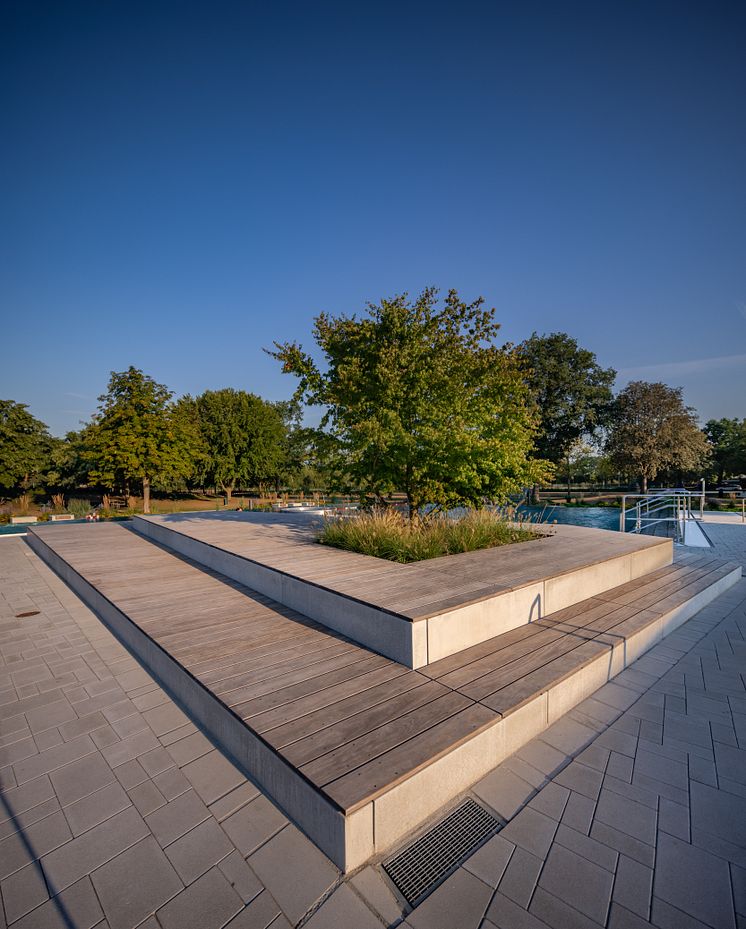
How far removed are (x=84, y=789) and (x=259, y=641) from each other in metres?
1.47

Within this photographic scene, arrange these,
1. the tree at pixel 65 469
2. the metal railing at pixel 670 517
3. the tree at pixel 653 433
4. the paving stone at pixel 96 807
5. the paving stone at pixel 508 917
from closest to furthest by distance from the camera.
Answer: the paving stone at pixel 508 917
the paving stone at pixel 96 807
the metal railing at pixel 670 517
the tree at pixel 653 433
the tree at pixel 65 469

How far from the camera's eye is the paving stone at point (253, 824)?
6.18 ft

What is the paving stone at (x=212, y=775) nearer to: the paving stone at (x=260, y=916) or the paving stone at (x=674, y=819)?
the paving stone at (x=260, y=916)

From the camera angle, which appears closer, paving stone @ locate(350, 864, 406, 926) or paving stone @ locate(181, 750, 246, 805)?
paving stone @ locate(350, 864, 406, 926)

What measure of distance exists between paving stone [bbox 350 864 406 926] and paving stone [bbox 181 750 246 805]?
940 mm

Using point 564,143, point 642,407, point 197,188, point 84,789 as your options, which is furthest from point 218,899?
point 642,407

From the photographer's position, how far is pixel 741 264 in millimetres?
15836

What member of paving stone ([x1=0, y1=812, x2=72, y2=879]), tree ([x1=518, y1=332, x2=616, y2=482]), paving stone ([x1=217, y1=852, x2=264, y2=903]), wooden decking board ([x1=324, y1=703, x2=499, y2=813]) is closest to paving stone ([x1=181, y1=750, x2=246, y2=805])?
paving stone ([x1=217, y1=852, x2=264, y2=903])

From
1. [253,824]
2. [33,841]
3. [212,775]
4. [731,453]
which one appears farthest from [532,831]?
[731,453]

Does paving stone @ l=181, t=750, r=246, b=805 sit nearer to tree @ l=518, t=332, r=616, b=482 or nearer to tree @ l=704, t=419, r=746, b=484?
tree @ l=518, t=332, r=616, b=482

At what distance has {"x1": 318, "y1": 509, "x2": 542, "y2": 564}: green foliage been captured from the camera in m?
5.28

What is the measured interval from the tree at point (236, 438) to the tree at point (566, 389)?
64.0 ft

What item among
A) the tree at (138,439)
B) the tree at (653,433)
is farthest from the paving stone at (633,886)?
the tree at (653,433)

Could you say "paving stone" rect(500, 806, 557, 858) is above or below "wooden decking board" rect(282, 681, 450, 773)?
below
